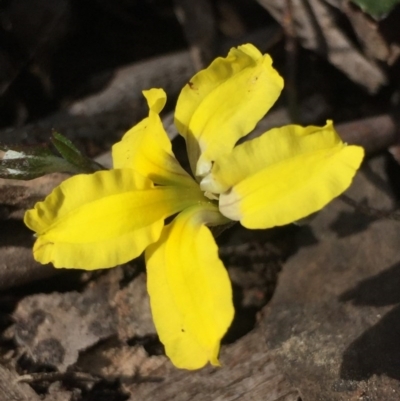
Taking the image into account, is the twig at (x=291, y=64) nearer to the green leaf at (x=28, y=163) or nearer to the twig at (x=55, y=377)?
the green leaf at (x=28, y=163)

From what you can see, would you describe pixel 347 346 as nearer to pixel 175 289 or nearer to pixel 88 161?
pixel 175 289

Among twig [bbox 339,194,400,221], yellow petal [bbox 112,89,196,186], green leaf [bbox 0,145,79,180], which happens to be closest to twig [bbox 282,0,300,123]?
twig [bbox 339,194,400,221]

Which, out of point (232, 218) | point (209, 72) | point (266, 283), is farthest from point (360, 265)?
point (209, 72)

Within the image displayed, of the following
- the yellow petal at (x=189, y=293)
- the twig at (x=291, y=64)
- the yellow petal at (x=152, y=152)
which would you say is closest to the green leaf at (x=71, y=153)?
the yellow petal at (x=152, y=152)

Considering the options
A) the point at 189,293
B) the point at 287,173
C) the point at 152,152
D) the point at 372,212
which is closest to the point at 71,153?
the point at 152,152

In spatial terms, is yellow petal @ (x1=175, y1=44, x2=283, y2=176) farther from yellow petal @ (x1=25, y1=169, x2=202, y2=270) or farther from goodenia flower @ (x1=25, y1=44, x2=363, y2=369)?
yellow petal @ (x1=25, y1=169, x2=202, y2=270)

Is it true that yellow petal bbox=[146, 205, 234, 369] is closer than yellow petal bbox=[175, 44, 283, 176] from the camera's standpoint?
Yes
